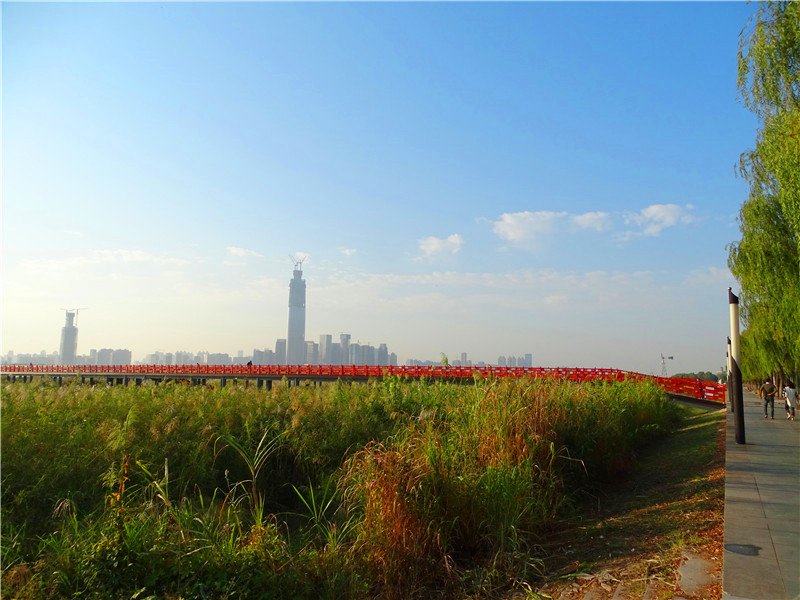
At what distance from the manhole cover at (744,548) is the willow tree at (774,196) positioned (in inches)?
287

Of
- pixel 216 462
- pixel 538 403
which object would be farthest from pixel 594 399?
pixel 216 462

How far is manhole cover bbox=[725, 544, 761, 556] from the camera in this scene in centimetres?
398

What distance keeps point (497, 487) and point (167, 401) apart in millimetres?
6354

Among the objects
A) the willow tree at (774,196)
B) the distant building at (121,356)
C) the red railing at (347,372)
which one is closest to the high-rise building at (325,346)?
the distant building at (121,356)

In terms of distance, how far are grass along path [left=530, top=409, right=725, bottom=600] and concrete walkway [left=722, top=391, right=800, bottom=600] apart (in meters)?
0.13

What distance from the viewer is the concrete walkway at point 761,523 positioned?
3436mm

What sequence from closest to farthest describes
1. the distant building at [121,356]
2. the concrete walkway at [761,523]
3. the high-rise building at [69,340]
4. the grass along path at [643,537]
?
the concrete walkway at [761,523], the grass along path at [643,537], the high-rise building at [69,340], the distant building at [121,356]

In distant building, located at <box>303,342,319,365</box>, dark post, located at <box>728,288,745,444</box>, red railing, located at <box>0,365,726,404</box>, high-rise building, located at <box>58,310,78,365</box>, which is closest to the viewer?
dark post, located at <box>728,288,745,444</box>

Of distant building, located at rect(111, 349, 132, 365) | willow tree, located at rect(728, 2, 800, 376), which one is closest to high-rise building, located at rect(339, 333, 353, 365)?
distant building, located at rect(111, 349, 132, 365)

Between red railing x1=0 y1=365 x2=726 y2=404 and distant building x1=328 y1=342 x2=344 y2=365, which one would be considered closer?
red railing x1=0 y1=365 x2=726 y2=404

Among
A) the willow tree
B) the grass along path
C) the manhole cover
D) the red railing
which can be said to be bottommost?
the grass along path

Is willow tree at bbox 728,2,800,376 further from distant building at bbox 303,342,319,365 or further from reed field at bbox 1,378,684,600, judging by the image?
distant building at bbox 303,342,319,365

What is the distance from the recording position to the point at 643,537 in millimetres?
4898

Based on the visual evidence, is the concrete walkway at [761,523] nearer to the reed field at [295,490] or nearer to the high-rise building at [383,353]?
the reed field at [295,490]
